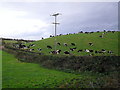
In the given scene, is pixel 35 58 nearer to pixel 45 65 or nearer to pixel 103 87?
pixel 45 65

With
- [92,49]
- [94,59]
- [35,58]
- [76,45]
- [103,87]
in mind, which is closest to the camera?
[103,87]

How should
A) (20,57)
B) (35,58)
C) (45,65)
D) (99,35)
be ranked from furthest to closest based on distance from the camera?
1. (99,35)
2. (20,57)
3. (35,58)
4. (45,65)

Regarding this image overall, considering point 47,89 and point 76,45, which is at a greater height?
point 76,45

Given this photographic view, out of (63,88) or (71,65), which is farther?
(71,65)

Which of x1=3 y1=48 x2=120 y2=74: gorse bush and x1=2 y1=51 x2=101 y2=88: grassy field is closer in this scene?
x1=2 y1=51 x2=101 y2=88: grassy field

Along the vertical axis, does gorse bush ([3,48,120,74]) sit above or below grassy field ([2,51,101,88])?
above

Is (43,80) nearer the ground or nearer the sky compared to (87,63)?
nearer the ground

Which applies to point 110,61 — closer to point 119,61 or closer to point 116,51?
point 119,61

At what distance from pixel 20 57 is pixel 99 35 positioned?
125 feet

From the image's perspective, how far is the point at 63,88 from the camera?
60.5ft

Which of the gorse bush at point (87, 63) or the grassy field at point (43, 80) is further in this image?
the gorse bush at point (87, 63)

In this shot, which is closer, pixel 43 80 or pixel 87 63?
pixel 43 80

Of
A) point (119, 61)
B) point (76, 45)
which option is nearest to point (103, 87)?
point (119, 61)

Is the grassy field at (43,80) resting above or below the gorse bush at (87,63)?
below
